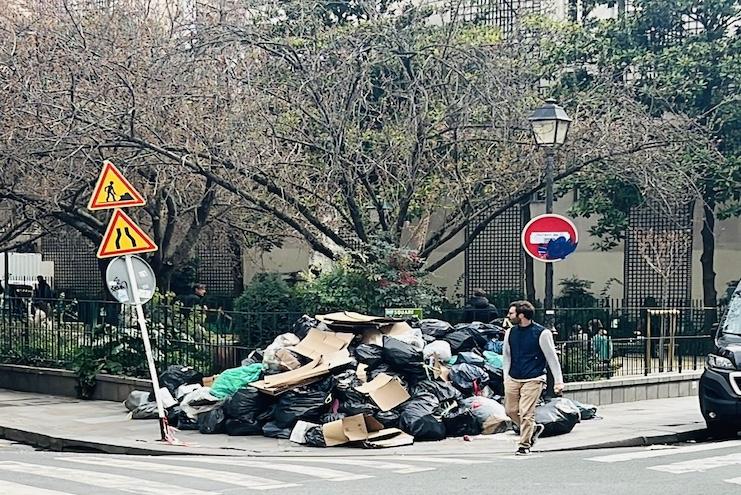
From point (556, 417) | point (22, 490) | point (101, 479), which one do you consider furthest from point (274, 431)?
point (22, 490)

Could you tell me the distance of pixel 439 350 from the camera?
16.1 meters

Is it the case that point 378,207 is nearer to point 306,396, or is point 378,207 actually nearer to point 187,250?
point 306,396

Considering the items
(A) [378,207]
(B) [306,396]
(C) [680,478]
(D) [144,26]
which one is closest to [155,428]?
(B) [306,396]

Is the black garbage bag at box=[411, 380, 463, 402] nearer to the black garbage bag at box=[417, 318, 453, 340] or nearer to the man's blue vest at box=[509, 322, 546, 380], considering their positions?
the black garbage bag at box=[417, 318, 453, 340]

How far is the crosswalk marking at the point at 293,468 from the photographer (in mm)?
11258

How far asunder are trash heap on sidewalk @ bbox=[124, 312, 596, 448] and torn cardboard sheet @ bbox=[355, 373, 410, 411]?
14mm

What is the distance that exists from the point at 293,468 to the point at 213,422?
3.52 m

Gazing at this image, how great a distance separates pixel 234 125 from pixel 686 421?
26.9 feet

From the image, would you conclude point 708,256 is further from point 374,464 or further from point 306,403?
point 374,464

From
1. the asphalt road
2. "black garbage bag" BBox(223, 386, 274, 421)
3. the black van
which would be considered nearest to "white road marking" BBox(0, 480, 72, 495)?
the asphalt road

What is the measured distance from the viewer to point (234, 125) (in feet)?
60.3

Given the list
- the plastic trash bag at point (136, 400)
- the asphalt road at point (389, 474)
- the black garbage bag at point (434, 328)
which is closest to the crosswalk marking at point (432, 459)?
the asphalt road at point (389, 474)

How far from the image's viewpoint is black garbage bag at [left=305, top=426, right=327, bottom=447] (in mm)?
14125

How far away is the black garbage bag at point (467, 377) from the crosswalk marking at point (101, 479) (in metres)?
5.77
